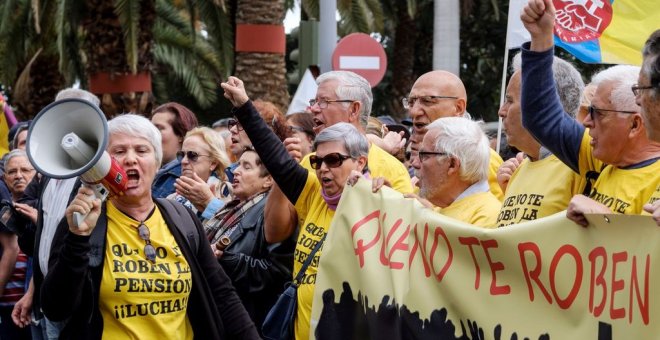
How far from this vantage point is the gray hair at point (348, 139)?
17.0 ft

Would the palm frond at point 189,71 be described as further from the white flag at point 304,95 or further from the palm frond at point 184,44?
the white flag at point 304,95

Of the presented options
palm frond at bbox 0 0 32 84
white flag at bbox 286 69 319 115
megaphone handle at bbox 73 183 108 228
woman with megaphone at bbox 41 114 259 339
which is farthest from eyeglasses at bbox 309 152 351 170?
palm frond at bbox 0 0 32 84

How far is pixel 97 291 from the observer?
4.65 m

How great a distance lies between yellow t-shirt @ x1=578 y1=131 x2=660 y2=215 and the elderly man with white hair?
66 centimetres

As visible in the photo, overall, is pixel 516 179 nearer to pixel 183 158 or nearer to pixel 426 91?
pixel 426 91

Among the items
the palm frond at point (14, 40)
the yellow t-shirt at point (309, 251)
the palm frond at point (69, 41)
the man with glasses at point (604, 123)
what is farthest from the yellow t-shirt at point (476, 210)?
the palm frond at point (14, 40)

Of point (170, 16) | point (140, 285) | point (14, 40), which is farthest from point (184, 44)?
point (140, 285)

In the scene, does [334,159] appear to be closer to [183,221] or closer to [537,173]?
[183,221]

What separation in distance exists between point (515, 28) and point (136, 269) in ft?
10.2

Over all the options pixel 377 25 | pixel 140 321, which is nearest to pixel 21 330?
pixel 140 321

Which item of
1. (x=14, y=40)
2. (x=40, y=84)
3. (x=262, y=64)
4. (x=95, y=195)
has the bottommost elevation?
(x=40, y=84)

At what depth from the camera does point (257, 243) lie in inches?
235

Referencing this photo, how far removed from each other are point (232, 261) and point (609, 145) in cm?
244

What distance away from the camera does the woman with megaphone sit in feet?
14.9
